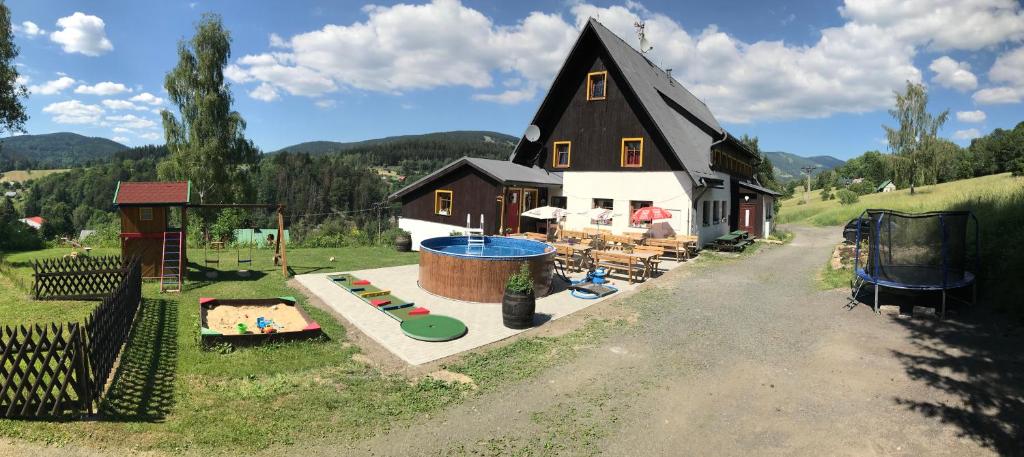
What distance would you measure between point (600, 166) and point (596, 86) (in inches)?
164

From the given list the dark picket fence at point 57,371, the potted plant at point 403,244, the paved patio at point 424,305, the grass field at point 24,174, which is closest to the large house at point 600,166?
the potted plant at point 403,244

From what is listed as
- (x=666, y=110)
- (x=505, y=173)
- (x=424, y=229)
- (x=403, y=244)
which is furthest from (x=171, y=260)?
(x=666, y=110)

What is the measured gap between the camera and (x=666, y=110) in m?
26.1

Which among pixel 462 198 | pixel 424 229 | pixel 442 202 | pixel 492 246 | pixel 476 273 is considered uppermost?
pixel 462 198

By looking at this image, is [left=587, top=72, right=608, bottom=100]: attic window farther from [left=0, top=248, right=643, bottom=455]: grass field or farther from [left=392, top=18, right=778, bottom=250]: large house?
[left=0, top=248, right=643, bottom=455]: grass field

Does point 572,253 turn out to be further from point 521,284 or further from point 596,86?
point 596,86

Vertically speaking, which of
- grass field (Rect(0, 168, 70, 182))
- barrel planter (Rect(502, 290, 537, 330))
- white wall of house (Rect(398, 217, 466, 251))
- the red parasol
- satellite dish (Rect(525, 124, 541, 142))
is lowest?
barrel planter (Rect(502, 290, 537, 330))

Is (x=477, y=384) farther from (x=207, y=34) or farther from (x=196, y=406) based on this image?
(x=207, y=34)

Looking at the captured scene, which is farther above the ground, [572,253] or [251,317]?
[572,253]

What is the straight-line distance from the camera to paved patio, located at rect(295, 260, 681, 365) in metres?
9.48

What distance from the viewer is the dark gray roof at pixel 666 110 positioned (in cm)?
2284

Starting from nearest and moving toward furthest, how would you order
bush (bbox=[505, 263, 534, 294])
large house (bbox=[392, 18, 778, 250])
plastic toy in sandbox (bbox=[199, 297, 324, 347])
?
plastic toy in sandbox (bbox=[199, 297, 324, 347]) < bush (bbox=[505, 263, 534, 294]) < large house (bbox=[392, 18, 778, 250])

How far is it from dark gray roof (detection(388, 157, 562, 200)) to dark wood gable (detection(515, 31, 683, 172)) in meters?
1.00

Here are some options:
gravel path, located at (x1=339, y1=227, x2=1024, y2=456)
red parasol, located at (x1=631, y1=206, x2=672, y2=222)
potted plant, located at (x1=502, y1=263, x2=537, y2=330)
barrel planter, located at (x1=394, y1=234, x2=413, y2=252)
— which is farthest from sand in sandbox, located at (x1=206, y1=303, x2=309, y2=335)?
red parasol, located at (x1=631, y1=206, x2=672, y2=222)
